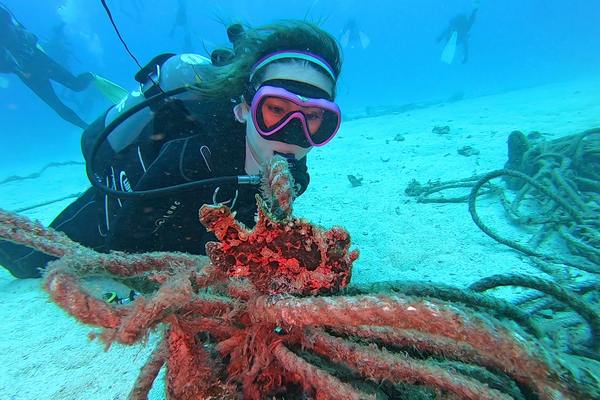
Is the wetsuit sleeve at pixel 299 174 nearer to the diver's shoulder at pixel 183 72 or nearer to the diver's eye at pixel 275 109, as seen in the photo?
the diver's eye at pixel 275 109

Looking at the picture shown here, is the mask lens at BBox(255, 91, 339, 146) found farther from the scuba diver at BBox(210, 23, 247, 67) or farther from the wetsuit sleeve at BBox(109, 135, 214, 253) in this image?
the scuba diver at BBox(210, 23, 247, 67)

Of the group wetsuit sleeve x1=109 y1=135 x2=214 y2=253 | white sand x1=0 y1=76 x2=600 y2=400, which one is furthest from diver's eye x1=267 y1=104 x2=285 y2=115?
Result: white sand x1=0 y1=76 x2=600 y2=400

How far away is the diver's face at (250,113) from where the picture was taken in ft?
9.86

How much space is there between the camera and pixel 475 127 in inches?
432

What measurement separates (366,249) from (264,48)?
258 centimetres

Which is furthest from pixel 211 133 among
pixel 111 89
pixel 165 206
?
pixel 111 89

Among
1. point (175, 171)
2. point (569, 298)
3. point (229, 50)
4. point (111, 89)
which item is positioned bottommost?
point (569, 298)

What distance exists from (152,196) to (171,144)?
669 mm

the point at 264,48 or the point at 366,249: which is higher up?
the point at 264,48

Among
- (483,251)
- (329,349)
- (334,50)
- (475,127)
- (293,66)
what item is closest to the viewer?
(329,349)

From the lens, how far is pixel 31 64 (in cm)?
1277

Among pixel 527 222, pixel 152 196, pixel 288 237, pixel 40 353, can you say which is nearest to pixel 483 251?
pixel 527 222

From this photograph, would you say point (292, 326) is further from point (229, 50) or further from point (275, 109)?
point (229, 50)

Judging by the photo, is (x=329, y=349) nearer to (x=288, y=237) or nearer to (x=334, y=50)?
(x=288, y=237)
